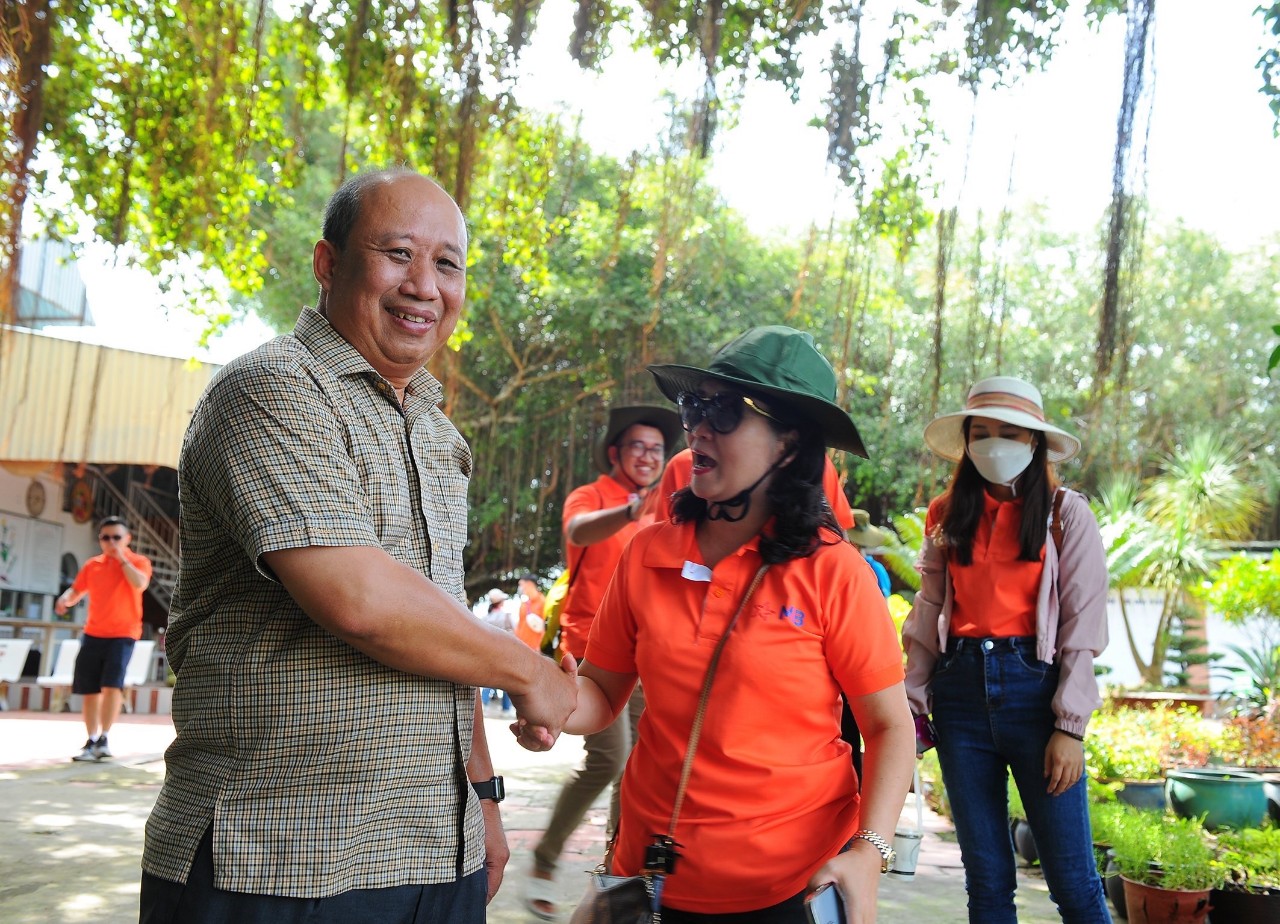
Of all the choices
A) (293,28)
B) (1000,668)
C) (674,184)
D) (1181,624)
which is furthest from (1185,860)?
(1181,624)

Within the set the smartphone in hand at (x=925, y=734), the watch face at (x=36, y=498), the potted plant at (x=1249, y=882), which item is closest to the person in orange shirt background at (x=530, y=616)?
the watch face at (x=36, y=498)

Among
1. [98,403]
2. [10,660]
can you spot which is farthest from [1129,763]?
[98,403]

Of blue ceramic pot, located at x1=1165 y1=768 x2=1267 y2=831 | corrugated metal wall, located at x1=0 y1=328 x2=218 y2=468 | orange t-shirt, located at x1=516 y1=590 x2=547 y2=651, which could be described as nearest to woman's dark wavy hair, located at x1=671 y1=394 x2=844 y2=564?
blue ceramic pot, located at x1=1165 y1=768 x2=1267 y2=831

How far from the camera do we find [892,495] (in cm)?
2348

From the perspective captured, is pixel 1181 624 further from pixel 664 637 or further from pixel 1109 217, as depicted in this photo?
pixel 664 637

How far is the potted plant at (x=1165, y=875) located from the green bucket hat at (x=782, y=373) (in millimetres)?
3227

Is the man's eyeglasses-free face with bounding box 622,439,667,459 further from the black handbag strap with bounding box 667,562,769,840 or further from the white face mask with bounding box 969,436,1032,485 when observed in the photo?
the black handbag strap with bounding box 667,562,769,840

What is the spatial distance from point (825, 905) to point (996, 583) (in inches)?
77.0

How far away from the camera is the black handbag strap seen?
222cm

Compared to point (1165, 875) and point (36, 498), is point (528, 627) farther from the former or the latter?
point (1165, 875)

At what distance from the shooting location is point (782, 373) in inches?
92.5

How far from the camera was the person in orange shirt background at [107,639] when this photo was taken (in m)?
9.58

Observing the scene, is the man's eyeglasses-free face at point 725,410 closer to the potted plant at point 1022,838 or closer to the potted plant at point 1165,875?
the potted plant at point 1165,875

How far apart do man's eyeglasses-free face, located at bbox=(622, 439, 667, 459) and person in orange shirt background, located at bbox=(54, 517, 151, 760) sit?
5.65 m
